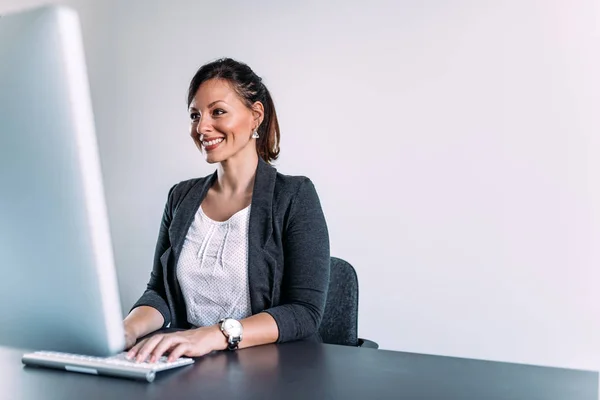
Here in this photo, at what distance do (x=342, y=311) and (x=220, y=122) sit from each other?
625 millimetres

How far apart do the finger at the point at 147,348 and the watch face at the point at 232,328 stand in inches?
6.6

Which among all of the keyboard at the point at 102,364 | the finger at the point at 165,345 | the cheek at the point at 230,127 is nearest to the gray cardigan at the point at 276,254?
the cheek at the point at 230,127

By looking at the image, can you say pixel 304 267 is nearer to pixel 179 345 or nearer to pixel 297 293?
pixel 297 293

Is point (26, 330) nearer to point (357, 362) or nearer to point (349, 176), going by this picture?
point (357, 362)

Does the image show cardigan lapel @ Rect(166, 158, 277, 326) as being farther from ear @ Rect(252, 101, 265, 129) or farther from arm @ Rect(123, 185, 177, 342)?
ear @ Rect(252, 101, 265, 129)

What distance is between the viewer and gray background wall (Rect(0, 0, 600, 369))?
2.88 m

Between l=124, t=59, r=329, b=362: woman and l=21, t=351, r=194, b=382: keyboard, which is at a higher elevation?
l=124, t=59, r=329, b=362: woman

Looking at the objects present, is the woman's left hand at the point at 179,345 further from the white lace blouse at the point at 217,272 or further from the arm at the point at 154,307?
the white lace blouse at the point at 217,272

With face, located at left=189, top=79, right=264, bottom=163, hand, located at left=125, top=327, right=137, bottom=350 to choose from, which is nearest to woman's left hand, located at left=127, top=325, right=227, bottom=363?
hand, located at left=125, top=327, right=137, bottom=350

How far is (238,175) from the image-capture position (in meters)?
1.96

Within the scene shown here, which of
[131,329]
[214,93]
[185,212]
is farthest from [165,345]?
[214,93]

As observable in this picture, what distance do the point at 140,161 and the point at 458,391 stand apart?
10.2ft

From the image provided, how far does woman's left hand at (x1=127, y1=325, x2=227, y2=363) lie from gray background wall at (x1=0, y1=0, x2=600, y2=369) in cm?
198

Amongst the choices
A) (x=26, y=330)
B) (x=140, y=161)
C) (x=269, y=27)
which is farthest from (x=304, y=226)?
(x=140, y=161)
